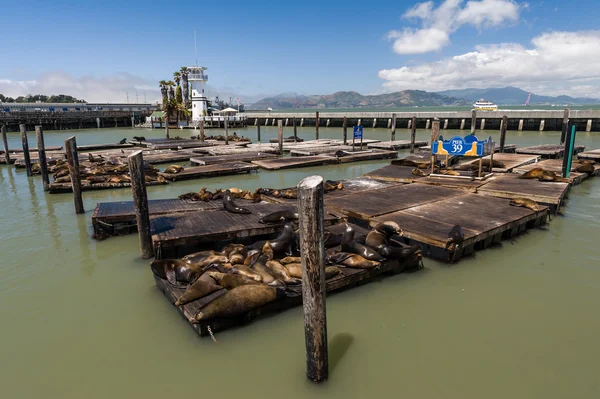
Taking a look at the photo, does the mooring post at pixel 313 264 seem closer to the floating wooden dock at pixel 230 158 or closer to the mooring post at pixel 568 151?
the mooring post at pixel 568 151

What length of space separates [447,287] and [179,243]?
458cm

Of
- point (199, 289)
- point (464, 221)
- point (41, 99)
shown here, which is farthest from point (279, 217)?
point (41, 99)

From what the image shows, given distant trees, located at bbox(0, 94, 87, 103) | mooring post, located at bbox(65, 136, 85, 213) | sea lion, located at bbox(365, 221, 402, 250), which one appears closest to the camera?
sea lion, located at bbox(365, 221, 402, 250)

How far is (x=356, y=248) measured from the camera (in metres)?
6.21

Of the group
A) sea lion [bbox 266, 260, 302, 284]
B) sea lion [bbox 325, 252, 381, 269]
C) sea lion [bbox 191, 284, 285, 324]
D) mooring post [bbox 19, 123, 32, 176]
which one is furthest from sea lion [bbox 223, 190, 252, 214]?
mooring post [bbox 19, 123, 32, 176]

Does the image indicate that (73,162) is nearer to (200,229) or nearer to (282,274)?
(200,229)

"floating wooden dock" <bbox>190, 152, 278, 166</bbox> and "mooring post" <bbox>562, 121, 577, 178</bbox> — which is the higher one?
"mooring post" <bbox>562, 121, 577, 178</bbox>

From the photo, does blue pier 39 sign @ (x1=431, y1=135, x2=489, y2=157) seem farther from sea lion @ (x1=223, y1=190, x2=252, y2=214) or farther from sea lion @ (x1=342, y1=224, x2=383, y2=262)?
sea lion @ (x1=223, y1=190, x2=252, y2=214)

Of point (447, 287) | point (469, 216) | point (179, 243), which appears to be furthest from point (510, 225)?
point (179, 243)

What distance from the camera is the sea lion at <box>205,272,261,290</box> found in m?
5.02

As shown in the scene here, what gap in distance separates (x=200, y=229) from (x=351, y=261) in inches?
119

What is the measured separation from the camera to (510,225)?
24.8 ft

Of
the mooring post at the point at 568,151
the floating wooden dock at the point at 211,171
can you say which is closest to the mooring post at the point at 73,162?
the floating wooden dock at the point at 211,171

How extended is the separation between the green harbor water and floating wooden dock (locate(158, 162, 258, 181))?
8.56 meters
